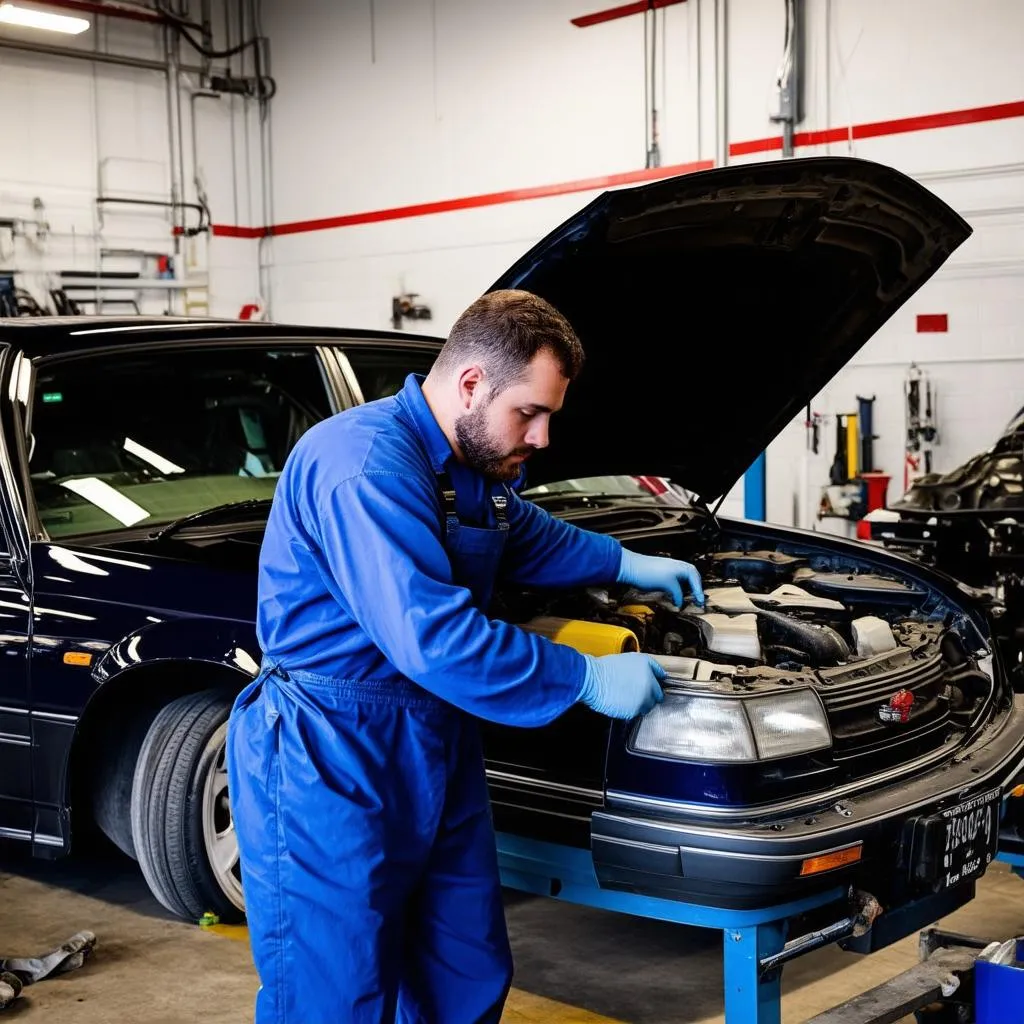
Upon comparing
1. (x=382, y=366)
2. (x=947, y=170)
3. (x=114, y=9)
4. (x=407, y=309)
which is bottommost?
(x=382, y=366)

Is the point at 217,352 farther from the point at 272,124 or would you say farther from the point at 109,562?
the point at 272,124

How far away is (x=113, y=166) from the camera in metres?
12.4

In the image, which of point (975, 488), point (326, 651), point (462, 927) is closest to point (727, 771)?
point (462, 927)

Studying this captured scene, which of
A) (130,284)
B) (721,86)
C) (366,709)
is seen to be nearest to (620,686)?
(366,709)

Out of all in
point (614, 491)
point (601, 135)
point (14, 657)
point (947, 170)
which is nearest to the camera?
point (14, 657)

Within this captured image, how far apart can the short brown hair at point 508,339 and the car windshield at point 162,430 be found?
1573 mm

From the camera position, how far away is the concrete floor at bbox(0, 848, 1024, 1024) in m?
3.07

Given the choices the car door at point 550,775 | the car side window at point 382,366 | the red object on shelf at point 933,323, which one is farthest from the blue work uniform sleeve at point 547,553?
the red object on shelf at point 933,323

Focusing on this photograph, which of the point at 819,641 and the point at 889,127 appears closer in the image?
the point at 819,641

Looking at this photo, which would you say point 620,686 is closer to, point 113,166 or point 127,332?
point 127,332

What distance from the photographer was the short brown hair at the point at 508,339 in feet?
7.36

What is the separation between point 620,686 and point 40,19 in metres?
10.4

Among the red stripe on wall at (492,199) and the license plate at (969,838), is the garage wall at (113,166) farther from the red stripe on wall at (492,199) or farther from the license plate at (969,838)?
the license plate at (969,838)

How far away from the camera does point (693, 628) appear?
121 inches
